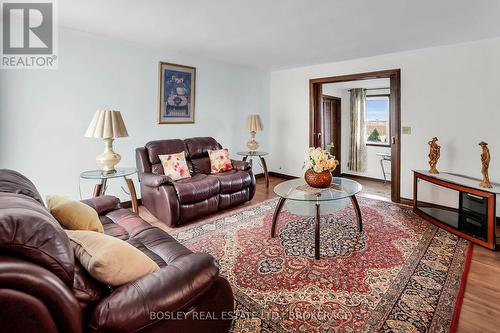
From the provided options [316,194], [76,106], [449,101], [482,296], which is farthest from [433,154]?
[76,106]

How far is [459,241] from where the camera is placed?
2896 mm

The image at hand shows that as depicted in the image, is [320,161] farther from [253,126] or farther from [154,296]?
[253,126]

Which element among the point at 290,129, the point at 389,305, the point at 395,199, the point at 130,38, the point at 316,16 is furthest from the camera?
the point at 290,129

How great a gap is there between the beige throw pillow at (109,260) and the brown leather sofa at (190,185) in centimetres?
201

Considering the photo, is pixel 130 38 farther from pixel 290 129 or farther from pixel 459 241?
pixel 459 241

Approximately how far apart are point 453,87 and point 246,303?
3.81 m

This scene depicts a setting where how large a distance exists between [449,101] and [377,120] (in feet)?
8.28

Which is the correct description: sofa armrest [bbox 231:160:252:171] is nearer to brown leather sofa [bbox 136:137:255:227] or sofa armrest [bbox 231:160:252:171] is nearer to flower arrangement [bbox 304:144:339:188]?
brown leather sofa [bbox 136:137:255:227]

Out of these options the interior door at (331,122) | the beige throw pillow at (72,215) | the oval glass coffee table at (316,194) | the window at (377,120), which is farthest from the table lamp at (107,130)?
the window at (377,120)

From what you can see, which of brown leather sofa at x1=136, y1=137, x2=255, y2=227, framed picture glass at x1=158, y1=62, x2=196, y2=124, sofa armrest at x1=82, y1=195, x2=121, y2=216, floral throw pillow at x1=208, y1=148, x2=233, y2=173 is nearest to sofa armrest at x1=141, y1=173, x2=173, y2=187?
brown leather sofa at x1=136, y1=137, x2=255, y2=227

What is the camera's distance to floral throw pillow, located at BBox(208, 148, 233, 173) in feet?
14.0

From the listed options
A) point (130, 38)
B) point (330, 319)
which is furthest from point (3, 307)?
point (130, 38)

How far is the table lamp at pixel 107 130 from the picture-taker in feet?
10.2

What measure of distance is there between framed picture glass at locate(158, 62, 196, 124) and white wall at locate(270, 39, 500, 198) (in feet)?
8.72
